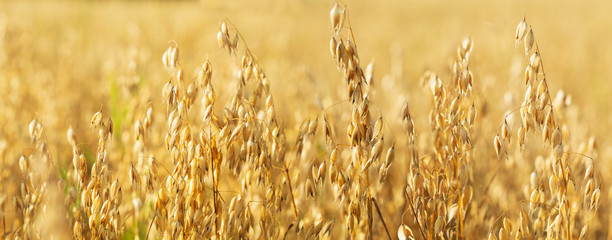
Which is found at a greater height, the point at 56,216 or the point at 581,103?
the point at 581,103

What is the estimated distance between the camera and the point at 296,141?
1.20 meters

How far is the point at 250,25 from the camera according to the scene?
713 centimetres

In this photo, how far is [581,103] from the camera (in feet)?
13.4

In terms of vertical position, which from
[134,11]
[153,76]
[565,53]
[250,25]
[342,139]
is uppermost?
[134,11]

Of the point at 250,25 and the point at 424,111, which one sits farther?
the point at 250,25

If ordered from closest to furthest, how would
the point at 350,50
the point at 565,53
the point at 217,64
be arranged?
1. the point at 350,50
2. the point at 217,64
3. the point at 565,53

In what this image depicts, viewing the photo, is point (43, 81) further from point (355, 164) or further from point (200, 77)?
point (355, 164)

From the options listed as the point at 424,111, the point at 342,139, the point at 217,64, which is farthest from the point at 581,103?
the point at 217,64

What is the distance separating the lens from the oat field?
1163mm

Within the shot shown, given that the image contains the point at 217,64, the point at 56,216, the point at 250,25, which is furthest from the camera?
the point at 250,25

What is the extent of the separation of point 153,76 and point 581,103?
123 inches

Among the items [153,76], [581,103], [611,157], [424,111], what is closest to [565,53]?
[581,103]

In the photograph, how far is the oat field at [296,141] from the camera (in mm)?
1163

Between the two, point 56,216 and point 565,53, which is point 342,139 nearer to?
point 56,216
